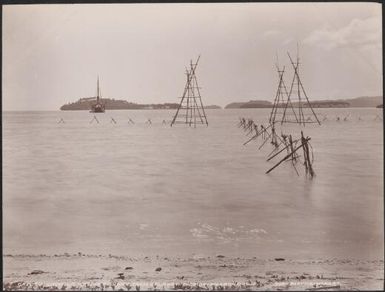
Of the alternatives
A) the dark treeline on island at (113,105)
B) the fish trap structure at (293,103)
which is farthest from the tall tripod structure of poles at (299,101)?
the dark treeline on island at (113,105)

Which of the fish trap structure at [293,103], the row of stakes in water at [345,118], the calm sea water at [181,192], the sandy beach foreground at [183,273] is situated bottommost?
the sandy beach foreground at [183,273]

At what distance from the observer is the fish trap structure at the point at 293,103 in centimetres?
241

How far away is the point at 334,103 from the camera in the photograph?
238 centimetres

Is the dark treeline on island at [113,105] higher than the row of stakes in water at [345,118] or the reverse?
higher

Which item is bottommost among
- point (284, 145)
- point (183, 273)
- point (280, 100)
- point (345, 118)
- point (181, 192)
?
point (183, 273)

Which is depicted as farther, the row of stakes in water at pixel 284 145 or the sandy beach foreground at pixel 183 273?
the row of stakes in water at pixel 284 145

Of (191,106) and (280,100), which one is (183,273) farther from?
(280,100)

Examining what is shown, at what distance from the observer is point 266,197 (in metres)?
2.37

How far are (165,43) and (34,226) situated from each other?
121cm

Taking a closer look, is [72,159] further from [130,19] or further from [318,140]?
[318,140]

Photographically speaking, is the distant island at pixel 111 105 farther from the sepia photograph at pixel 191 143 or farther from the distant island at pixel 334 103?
the distant island at pixel 334 103

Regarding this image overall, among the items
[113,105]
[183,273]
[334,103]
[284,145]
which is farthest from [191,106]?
[183,273]

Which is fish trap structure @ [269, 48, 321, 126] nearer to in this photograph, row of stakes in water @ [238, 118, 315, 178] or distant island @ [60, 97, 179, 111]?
row of stakes in water @ [238, 118, 315, 178]

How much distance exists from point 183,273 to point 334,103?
3.96ft
